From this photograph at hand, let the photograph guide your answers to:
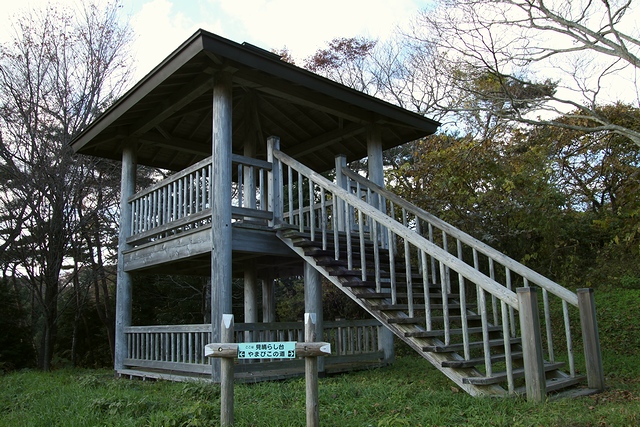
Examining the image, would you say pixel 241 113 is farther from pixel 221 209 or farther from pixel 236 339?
pixel 236 339

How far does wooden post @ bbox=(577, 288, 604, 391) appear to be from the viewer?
566cm

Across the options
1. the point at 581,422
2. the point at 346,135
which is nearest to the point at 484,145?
the point at 346,135

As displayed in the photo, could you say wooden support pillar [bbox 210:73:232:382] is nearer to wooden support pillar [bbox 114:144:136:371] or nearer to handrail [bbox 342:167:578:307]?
handrail [bbox 342:167:578:307]

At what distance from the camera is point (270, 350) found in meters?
4.21

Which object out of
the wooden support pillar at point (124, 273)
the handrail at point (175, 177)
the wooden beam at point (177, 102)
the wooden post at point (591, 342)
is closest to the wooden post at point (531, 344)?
the wooden post at point (591, 342)

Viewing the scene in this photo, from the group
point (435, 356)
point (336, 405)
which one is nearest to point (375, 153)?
point (435, 356)

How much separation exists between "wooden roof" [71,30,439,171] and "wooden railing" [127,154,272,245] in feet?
3.80

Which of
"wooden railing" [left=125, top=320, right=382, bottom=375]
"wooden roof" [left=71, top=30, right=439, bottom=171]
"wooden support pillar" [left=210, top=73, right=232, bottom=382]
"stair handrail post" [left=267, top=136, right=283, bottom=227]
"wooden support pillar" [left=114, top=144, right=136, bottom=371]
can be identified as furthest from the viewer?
"wooden support pillar" [left=114, top=144, right=136, bottom=371]

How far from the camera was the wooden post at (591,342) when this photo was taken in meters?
5.66

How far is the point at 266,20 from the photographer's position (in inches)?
858

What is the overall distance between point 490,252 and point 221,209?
140 inches

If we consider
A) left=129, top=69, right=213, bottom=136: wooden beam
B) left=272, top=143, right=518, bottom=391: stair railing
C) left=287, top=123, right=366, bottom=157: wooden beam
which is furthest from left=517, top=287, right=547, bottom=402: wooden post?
left=287, top=123, right=366, bottom=157: wooden beam

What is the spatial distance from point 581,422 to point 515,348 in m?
2.46

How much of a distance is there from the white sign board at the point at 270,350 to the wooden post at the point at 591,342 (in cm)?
345
